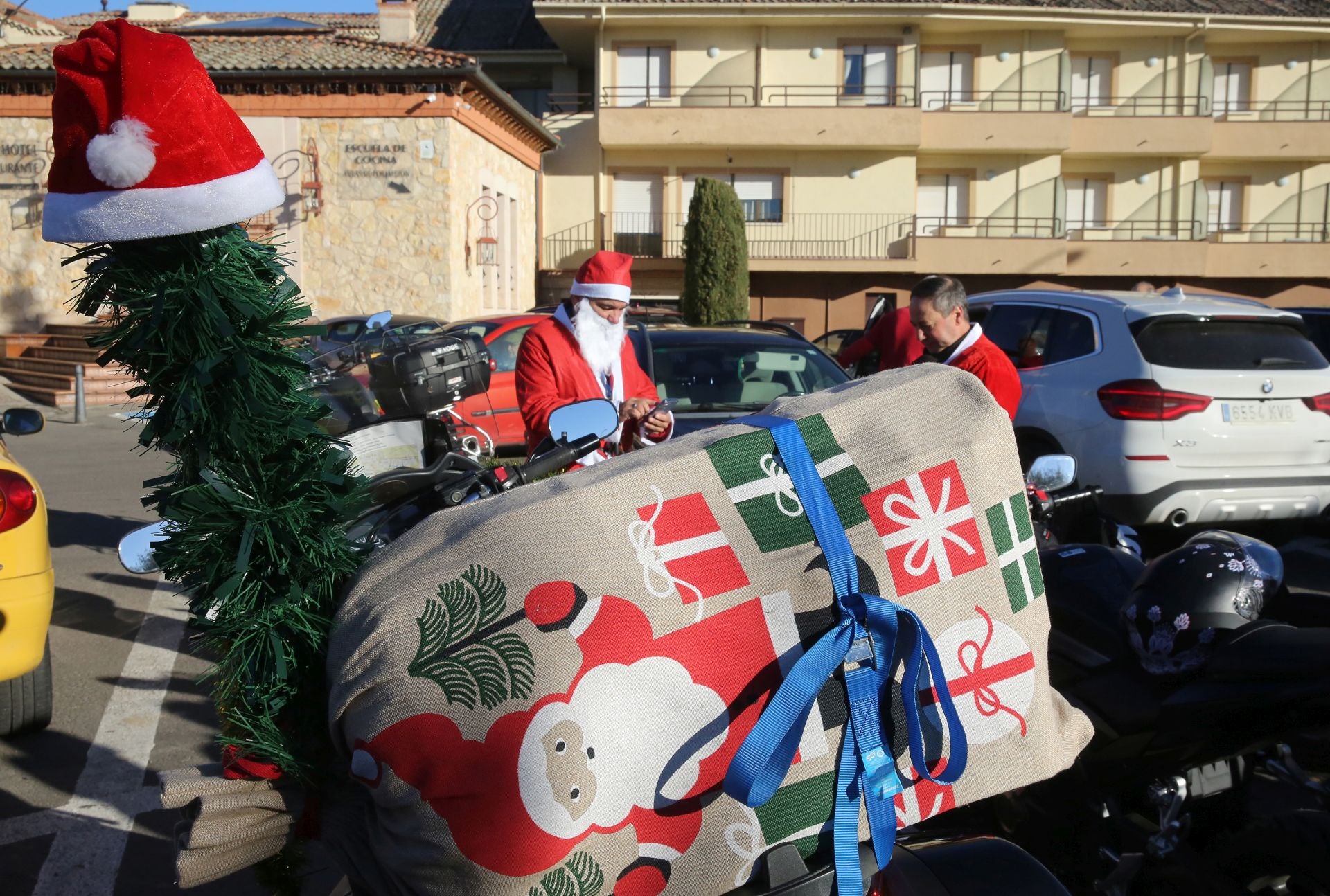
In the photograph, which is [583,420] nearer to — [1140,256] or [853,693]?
[853,693]

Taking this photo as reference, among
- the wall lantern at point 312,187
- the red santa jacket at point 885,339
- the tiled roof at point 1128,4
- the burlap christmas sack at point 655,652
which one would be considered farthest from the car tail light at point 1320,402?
the tiled roof at point 1128,4

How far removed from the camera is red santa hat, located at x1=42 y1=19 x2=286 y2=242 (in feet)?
5.02

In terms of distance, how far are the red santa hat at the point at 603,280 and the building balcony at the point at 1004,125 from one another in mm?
28145

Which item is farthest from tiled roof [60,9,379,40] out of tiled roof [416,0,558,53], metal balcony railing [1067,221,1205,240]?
metal balcony railing [1067,221,1205,240]

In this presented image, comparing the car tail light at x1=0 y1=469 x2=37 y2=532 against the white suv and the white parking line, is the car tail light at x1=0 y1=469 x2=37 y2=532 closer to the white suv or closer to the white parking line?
the white parking line

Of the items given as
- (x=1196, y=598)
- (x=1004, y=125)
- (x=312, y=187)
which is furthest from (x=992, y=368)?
(x=1004, y=125)

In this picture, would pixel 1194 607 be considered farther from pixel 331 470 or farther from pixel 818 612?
pixel 331 470

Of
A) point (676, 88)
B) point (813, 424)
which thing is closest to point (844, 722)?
point (813, 424)

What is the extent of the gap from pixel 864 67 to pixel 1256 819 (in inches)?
1233

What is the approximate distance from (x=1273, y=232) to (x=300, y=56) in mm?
28387

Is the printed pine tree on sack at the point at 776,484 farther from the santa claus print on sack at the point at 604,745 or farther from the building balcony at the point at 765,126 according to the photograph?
the building balcony at the point at 765,126

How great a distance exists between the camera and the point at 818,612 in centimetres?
162

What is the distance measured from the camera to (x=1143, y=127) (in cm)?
3136

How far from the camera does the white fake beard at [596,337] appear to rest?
4.67 metres
